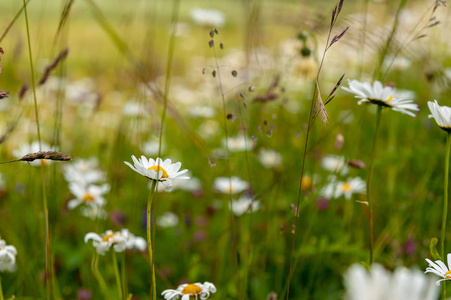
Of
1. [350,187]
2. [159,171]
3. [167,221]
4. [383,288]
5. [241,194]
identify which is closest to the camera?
[383,288]

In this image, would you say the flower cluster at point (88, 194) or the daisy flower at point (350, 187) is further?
the daisy flower at point (350, 187)

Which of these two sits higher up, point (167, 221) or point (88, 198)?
point (88, 198)

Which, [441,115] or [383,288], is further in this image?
[441,115]

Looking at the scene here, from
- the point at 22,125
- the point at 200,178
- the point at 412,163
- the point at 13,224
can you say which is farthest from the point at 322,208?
the point at 22,125

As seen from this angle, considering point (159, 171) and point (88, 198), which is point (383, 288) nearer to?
point (159, 171)

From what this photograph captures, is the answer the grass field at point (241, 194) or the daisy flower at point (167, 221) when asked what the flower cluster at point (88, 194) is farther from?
the daisy flower at point (167, 221)

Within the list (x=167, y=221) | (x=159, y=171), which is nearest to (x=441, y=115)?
(x=159, y=171)

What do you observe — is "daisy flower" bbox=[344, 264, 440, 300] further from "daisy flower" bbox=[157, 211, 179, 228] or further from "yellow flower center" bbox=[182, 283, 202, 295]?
"daisy flower" bbox=[157, 211, 179, 228]

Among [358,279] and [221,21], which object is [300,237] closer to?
[221,21]

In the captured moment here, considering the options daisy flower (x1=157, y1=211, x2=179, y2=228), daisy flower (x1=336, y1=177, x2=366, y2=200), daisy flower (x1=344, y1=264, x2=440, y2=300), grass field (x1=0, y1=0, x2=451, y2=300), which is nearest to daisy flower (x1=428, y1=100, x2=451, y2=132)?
grass field (x1=0, y1=0, x2=451, y2=300)

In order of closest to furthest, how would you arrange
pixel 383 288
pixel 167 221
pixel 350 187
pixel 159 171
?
pixel 383 288, pixel 159 171, pixel 350 187, pixel 167 221

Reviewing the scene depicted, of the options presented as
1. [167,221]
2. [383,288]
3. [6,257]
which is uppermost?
[383,288]

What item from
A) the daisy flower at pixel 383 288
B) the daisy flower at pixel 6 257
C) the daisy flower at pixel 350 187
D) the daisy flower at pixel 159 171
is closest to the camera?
the daisy flower at pixel 383 288

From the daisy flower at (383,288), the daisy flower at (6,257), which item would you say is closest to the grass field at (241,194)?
the daisy flower at (6,257)
